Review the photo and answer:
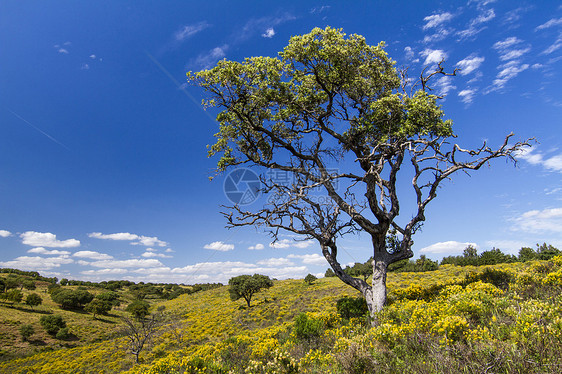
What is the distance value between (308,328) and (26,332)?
54144mm

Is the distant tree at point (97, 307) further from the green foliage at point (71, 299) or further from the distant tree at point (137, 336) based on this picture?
the distant tree at point (137, 336)

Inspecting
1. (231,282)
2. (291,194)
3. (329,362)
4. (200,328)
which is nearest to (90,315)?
(231,282)

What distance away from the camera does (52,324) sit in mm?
43406

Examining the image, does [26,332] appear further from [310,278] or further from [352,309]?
[352,309]

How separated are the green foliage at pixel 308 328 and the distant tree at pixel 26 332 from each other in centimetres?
5347

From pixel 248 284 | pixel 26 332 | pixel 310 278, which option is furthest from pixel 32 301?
pixel 310 278

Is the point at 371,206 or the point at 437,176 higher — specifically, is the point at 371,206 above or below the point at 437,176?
below

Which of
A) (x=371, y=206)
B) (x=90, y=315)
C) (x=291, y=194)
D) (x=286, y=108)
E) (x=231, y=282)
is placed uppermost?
(x=286, y=108)

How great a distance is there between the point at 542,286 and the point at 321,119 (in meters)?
11.4

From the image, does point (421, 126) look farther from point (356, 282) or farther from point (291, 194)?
point (356, 282)

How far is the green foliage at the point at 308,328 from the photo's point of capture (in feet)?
34.5

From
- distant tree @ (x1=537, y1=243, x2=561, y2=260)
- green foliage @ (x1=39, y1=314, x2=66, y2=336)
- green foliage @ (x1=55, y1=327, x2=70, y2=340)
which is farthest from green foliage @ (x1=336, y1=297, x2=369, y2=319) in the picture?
green foliage @ (x1=39, y1=314, x2=66, y2=336)

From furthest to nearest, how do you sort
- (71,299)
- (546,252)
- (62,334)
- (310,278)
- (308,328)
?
(310,278) < (71,299) < (62,334) < (546,252) < (308,328)

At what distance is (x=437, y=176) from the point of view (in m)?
13.3
